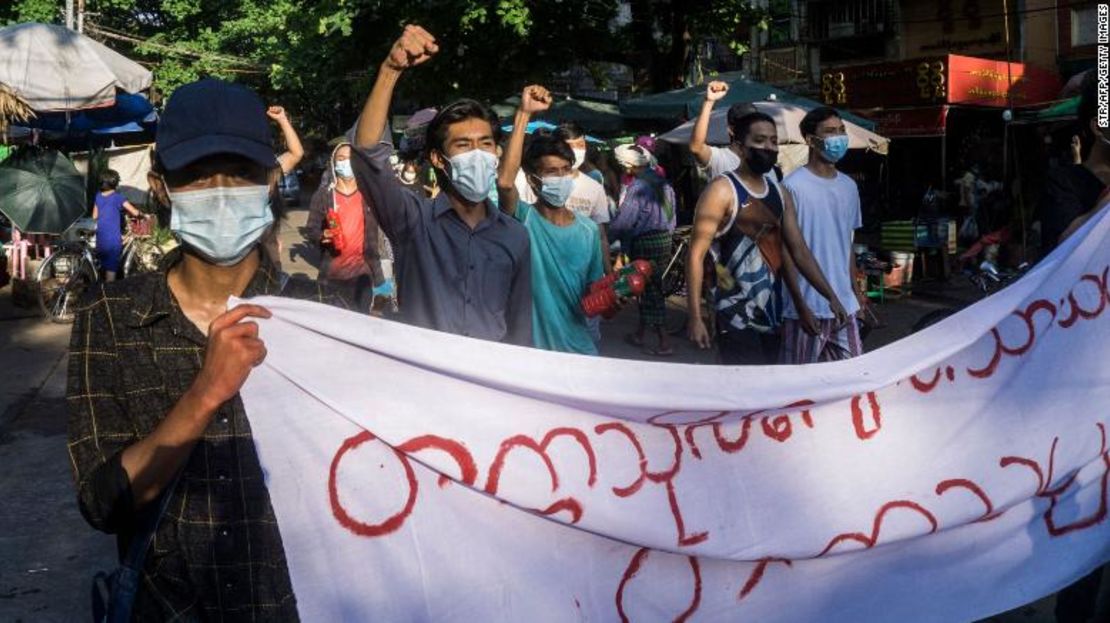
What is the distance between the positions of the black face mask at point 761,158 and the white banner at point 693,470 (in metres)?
1.33

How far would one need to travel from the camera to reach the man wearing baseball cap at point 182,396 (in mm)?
1945

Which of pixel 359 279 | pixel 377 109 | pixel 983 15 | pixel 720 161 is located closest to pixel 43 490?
pixel 359 279

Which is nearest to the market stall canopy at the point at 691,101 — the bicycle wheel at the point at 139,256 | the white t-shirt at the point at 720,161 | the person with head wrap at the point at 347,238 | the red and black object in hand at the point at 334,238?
the bicycle wheel at the point at 139,256

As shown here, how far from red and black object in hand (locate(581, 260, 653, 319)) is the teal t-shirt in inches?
3.2

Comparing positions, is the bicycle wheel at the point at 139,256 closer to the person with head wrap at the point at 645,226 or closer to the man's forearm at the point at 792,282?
the person with head wrap at the point at 645,226

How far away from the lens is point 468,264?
351 centimetres

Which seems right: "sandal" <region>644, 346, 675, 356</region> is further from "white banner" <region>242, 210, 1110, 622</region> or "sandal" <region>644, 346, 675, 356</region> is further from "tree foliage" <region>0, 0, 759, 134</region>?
"tree foliage" <region>0, 0, 759, 134</region>

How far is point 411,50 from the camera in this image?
9.59 feet

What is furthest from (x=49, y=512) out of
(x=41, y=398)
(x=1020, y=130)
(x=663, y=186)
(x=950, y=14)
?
(x=950, y=14)

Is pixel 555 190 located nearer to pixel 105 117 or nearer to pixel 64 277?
pixel 64 277

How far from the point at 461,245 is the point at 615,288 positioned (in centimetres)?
55

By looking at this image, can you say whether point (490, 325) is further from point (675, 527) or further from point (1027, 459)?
point (1027, 459)

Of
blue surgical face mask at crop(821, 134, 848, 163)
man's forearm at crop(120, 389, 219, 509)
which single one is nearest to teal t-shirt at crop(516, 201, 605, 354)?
blue surgical face mask at crop(821, 134, 848, 163)

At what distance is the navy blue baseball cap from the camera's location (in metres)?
1.95
